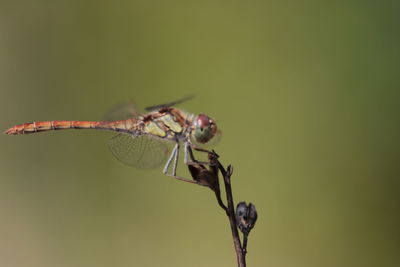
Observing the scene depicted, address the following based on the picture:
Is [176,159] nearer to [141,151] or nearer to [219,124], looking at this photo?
[141,151]

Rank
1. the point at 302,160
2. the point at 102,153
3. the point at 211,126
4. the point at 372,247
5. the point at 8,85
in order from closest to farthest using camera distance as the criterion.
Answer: the point at 211,126, the point at 372,247, the point at 302,160, the point at 102,153, the point at 8,85

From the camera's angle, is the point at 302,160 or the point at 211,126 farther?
the point at 302,160

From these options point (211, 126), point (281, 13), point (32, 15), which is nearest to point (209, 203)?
point (211, 126)

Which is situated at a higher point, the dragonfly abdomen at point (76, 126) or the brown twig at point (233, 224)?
the dragonfly abdomen at point (76, 126)

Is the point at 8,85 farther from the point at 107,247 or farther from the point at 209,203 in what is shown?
the point at 209,203

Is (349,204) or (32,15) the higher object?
(32,15)

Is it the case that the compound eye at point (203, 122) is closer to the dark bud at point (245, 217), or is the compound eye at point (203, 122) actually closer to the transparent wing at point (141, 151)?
the transparent wing at point (141, 151)

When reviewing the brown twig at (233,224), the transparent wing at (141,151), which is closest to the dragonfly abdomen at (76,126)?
the transparent wing at (141,151)

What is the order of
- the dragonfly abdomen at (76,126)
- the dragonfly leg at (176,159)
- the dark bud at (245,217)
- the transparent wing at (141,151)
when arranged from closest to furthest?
the dark bud at (245,217) → the dragonfly leg at (176,159) → the transparent wing at (141,151) → the dragonfly abdomen at (76,126)

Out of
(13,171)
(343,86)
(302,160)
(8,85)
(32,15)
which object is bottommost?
(302,160)
